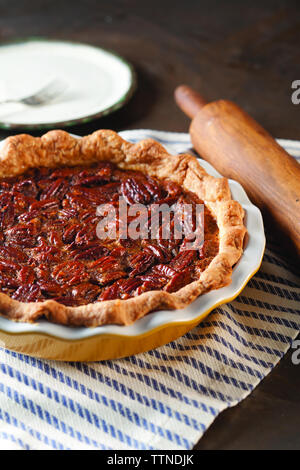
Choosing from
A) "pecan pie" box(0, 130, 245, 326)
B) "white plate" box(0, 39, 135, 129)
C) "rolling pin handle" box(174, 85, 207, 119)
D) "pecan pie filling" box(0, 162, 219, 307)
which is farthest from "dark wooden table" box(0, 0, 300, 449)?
"pecan pie filling" box(0, 162, 219, 307)

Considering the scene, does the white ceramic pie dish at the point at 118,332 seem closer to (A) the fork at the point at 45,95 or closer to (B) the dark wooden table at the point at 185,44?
(B) the dark wooden table at the point at 185,44

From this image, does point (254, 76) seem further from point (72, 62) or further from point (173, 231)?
point (173, 231)

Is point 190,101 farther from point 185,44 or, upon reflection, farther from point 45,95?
point 185,44

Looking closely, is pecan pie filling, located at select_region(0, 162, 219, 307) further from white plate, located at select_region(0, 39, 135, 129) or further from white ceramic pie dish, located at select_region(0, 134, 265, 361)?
white plate, located at select_region(0, 39, 135, 129)

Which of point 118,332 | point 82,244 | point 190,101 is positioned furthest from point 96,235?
point 190,101

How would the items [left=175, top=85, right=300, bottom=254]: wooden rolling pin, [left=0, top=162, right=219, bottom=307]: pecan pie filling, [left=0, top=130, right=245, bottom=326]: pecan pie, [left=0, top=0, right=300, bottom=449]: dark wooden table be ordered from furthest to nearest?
[left=0, top=0, right=300, bottom=449]: dark wooden table, [left=175, top=85, right=300, bottom=254]: wooden rolling pin, [left=0, top=162, right=219, bottom=307]: pecan pie filling, [left=0, top=130, right=245, bottom=326]: pecan pie

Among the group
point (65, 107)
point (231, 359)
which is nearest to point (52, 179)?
point (65, 107)
